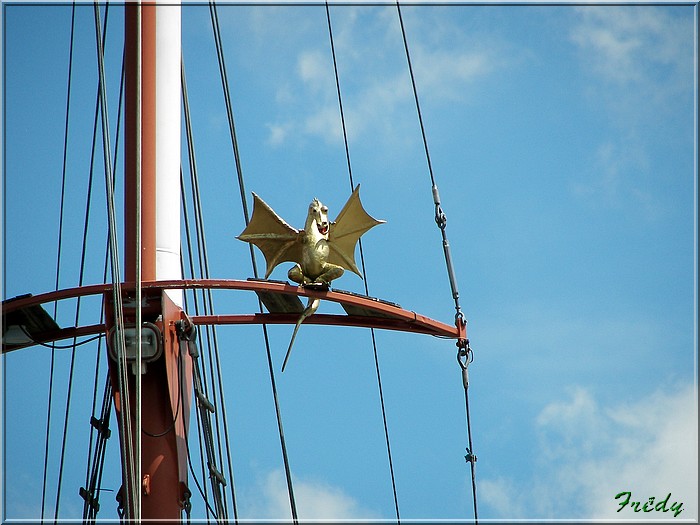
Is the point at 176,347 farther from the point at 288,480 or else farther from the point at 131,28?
the point at 131,28

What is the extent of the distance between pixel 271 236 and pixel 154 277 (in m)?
1.16

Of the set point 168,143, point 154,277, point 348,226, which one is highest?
point 168,143

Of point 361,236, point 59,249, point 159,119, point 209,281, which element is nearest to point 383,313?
point 361,236

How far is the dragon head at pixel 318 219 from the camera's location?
12.7 meters

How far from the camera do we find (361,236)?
12.7m

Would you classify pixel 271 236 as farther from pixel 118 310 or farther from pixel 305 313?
pixel 118 310

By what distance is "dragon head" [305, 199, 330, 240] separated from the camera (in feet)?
41.6

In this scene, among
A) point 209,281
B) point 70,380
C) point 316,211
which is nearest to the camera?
point 209,281

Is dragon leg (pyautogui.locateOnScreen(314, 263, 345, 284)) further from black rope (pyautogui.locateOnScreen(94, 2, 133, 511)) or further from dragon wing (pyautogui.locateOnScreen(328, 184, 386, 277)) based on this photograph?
black rope (pyautogui.locateOnScreen(94, 2, 133, 511))

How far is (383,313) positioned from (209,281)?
65.0 inches

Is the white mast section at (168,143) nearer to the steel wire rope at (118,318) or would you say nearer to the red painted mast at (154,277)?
the red painted mast at (154,277)

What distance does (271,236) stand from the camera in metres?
12.7

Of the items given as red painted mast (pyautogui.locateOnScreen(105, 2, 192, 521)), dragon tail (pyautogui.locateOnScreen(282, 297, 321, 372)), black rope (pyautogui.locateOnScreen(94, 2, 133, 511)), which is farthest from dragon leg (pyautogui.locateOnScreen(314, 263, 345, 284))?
black rope (pyautogui.locateOnScreen(94, 2, 133, 511))

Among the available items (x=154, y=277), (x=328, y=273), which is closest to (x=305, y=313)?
(x=328, y=273)
